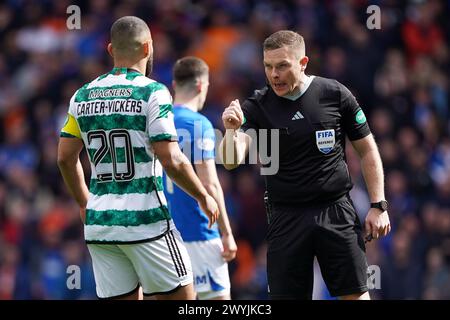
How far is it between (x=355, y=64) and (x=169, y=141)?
24.0 ft

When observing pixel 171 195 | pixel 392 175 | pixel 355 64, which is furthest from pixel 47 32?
pixel 171 195

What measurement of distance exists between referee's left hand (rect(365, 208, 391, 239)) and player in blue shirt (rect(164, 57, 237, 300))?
4.99 feet

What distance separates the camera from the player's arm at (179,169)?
5348 mm

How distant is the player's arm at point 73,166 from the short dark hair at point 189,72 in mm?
1683

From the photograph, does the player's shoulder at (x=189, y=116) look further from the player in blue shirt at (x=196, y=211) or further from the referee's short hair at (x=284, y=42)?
the referee's short hair at (x=284, y=42)

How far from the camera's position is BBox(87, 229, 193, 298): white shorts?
17.9 ft

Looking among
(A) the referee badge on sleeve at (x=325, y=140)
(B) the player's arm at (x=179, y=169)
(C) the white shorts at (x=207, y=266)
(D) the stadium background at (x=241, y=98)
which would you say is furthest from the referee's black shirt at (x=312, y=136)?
(D) the stadium background at (x=241, y=98)

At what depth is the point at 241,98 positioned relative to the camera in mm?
12086

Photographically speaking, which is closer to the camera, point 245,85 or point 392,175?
point 392,175

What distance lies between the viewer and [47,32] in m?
13.6

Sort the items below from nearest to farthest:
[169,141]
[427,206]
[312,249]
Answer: [169,141]
[312,249]
[427,206]

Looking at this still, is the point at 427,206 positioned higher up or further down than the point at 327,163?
further down
